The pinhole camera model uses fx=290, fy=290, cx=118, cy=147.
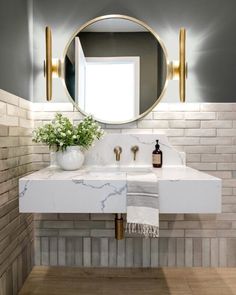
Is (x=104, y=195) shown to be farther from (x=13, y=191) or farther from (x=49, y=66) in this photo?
(x=49, y=66)

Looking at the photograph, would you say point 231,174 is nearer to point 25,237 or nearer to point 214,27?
point 214,27

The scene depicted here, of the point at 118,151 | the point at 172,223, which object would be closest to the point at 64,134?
the point at 118,151

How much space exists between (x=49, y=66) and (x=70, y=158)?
75cm

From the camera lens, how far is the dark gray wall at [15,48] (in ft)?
5.67

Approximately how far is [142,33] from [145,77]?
1.07ft

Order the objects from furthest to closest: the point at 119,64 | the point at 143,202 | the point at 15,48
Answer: the point at 119,64 < the point at 15,48 < the point at 143,202

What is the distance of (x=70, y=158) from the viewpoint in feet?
6.02

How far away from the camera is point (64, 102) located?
2.24 m

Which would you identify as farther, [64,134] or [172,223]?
[172,223]

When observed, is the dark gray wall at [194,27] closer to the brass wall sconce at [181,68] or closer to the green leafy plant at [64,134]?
the brass wall sconce at [181,68]

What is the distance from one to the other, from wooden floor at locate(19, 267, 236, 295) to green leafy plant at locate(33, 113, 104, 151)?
983mm

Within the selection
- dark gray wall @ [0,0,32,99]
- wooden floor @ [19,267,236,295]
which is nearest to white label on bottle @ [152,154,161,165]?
wooden floor @ [19,267,236,295]

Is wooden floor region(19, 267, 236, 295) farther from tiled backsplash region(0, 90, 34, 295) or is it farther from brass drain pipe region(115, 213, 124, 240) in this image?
brass drain pipe region(115, 213, 124, 240)

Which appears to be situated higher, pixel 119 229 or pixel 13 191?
pixel 13 191
